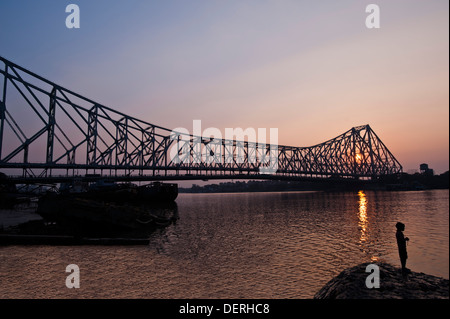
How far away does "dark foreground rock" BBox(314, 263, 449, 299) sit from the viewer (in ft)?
27.0

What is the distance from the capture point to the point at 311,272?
1416cm

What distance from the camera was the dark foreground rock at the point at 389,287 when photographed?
8.23 m

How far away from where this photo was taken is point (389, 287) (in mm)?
8688

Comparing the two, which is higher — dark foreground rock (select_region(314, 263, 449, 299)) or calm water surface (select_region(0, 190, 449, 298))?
dark foreground rock (select_region(314, 263, 449, 299))

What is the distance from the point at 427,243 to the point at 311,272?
10.3 meters

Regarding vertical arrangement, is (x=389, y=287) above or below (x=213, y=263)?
above

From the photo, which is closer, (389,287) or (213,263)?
(389,287)

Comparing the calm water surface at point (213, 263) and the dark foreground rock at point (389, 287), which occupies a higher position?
the dark foreground rock at point (389, 287)

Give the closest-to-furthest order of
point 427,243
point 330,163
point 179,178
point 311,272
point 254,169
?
1. point 311,272
2. point 427,243
3. point 179,178
4. point 254,169
5. point 330,163

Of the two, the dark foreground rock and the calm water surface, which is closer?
the dark foreground rock

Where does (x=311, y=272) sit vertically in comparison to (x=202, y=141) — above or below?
below
